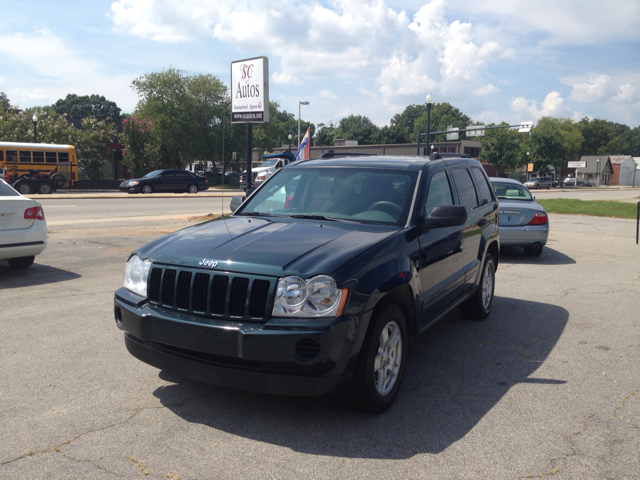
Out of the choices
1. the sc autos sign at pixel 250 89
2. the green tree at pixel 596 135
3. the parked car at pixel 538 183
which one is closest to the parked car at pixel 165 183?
the sc autos sign at pixel 250 89

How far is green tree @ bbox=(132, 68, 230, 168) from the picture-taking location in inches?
1901

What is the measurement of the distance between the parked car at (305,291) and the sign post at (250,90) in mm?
12993

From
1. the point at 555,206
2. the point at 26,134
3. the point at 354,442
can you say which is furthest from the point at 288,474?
the point at 26,134

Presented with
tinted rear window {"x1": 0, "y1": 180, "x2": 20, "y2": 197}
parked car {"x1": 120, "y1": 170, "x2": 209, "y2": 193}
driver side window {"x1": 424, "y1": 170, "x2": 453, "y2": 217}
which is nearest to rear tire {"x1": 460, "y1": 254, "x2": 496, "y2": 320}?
driver side window {"x1": 424, "y1": 170, "x2": 453, "y2": 217}

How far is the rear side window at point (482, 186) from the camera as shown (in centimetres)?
647

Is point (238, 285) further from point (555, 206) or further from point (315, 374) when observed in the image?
point (555, 206)

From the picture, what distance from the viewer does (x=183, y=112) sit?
48.6m

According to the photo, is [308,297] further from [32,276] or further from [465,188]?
[32,276]

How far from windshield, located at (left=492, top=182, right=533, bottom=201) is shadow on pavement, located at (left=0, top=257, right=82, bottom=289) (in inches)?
335

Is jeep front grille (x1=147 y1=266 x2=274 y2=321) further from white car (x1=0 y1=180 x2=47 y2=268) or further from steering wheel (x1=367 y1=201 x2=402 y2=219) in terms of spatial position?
white car (x1=0 y1=180 x2=47 y2=268)

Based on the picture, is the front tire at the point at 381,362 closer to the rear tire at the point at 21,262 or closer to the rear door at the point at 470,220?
the rear door at the point at 470,220

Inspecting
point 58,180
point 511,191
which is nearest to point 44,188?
point 58,180

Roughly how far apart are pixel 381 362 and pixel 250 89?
1518cm

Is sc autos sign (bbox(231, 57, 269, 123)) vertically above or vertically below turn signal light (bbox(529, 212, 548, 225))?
above
